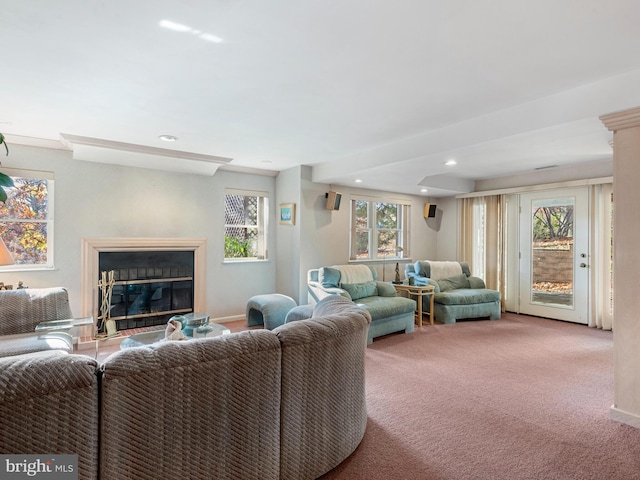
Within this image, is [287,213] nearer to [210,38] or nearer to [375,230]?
[375,230]

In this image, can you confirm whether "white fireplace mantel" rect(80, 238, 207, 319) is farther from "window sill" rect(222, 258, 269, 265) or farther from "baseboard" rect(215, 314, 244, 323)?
"window sill" rect(222, 258, 269, 265)

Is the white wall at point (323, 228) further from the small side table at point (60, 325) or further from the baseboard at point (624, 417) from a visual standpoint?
the baseboard at point (624, 417)

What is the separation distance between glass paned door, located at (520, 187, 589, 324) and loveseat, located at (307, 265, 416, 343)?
7.87ft

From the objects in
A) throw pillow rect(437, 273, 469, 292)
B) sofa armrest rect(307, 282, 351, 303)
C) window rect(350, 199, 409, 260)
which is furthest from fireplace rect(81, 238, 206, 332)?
throw pillow rect(437, 273, 469, 292)

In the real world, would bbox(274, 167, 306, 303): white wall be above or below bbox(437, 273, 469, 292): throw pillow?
above

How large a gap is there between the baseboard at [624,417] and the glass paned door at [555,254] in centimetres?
315

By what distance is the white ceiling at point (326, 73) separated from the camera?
1.77 metres

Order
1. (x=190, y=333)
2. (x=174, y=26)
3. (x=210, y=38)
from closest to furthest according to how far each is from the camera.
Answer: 1. (x=174, y=26)
2. (x=210, y=38)
3. (x=190, y=333)

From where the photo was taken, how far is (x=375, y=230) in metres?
6.35

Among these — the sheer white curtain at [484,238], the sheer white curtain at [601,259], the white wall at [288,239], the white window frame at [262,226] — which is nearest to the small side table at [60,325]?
the white window frame at [262,226]

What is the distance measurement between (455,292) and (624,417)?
308 cm

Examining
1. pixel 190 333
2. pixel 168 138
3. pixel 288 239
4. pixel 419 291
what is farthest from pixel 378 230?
pixel 190 333

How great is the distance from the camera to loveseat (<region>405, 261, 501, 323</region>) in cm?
520

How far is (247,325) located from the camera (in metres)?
4.98
